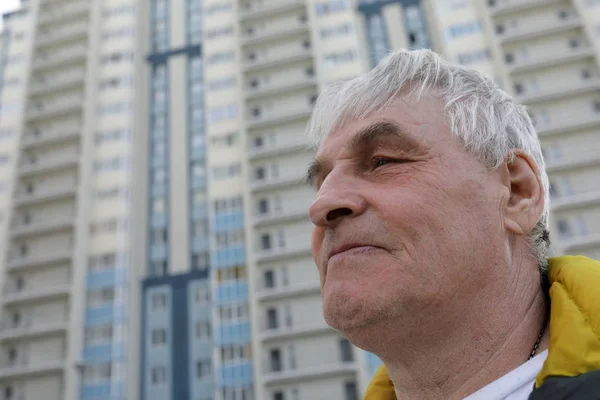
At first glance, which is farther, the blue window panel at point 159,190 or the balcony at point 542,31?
the blue window panel at point 159,190

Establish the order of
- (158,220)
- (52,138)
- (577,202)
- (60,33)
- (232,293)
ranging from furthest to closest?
(60,33)
(158,220)
(52,138)
(232,293)
(577,202)

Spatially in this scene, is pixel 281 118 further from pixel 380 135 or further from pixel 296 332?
pixel 380 135

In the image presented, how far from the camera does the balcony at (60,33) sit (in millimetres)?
46344

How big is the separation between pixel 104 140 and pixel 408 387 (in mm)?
43538

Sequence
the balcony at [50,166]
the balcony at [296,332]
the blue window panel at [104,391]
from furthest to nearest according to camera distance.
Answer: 1. the balcony at [50,166]
2. the blue window panel at [104,391]
3. the balcony at [296,332]

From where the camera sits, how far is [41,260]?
3622 cm

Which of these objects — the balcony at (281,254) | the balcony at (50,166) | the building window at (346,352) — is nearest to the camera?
the building window at (346,352)

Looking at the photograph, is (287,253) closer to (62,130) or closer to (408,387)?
(62,130)

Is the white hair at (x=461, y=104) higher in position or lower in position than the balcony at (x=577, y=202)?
lower

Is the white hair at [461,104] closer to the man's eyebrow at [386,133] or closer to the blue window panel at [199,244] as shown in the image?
the man's eyebrow at [386,133]

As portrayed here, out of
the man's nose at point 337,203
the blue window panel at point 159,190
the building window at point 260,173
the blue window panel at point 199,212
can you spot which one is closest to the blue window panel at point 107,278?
the blue window panel at point 199,212

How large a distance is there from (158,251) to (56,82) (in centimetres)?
1829

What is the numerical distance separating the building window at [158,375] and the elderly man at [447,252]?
36534mm

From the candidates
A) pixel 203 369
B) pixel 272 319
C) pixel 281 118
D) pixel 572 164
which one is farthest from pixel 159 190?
pixel 572 164
